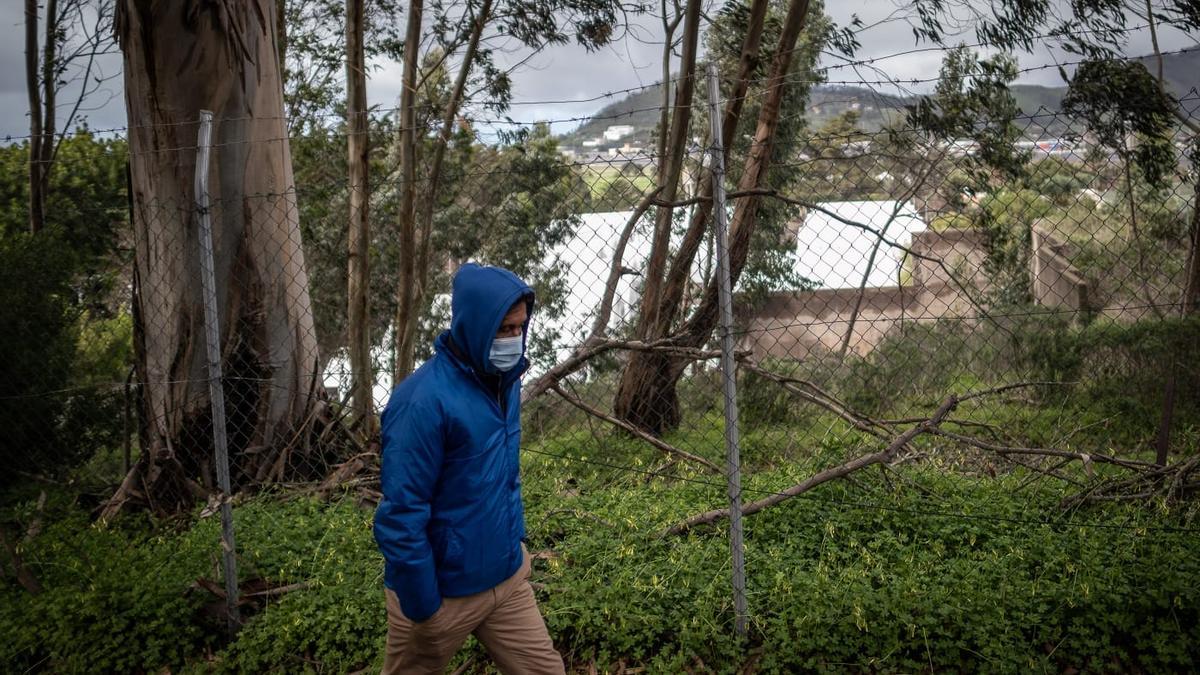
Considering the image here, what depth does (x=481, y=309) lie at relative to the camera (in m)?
2.69

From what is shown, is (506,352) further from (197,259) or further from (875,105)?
(875,105)

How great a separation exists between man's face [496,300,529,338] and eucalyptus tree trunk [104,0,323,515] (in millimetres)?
3641

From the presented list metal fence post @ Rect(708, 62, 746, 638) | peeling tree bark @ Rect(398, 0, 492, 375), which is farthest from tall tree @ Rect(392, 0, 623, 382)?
metal fence post @ Rect(708, 62, 746, 638)

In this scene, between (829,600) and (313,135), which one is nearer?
(829,600)

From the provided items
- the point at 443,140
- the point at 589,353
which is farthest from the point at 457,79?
the point at 589,353

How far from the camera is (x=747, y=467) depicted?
6953 mm

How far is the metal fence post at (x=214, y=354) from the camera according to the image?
3.97 m

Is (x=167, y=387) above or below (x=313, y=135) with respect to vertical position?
Answer: below

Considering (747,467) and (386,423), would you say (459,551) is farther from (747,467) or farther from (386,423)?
(747,467)

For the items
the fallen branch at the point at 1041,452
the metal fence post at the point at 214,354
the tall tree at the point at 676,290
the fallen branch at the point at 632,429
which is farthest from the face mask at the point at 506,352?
the tall tree at the point at 676,290

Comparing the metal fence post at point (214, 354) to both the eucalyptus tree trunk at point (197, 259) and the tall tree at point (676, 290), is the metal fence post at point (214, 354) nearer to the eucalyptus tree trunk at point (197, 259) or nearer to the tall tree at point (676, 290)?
the eucalyptus tree trunk at point (197, 259)

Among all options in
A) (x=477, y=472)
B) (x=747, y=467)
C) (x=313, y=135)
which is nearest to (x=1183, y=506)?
(x=747, y=467)

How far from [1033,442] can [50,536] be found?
6.50 m

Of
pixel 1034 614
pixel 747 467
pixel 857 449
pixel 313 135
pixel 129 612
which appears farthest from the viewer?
pixel 313 135
